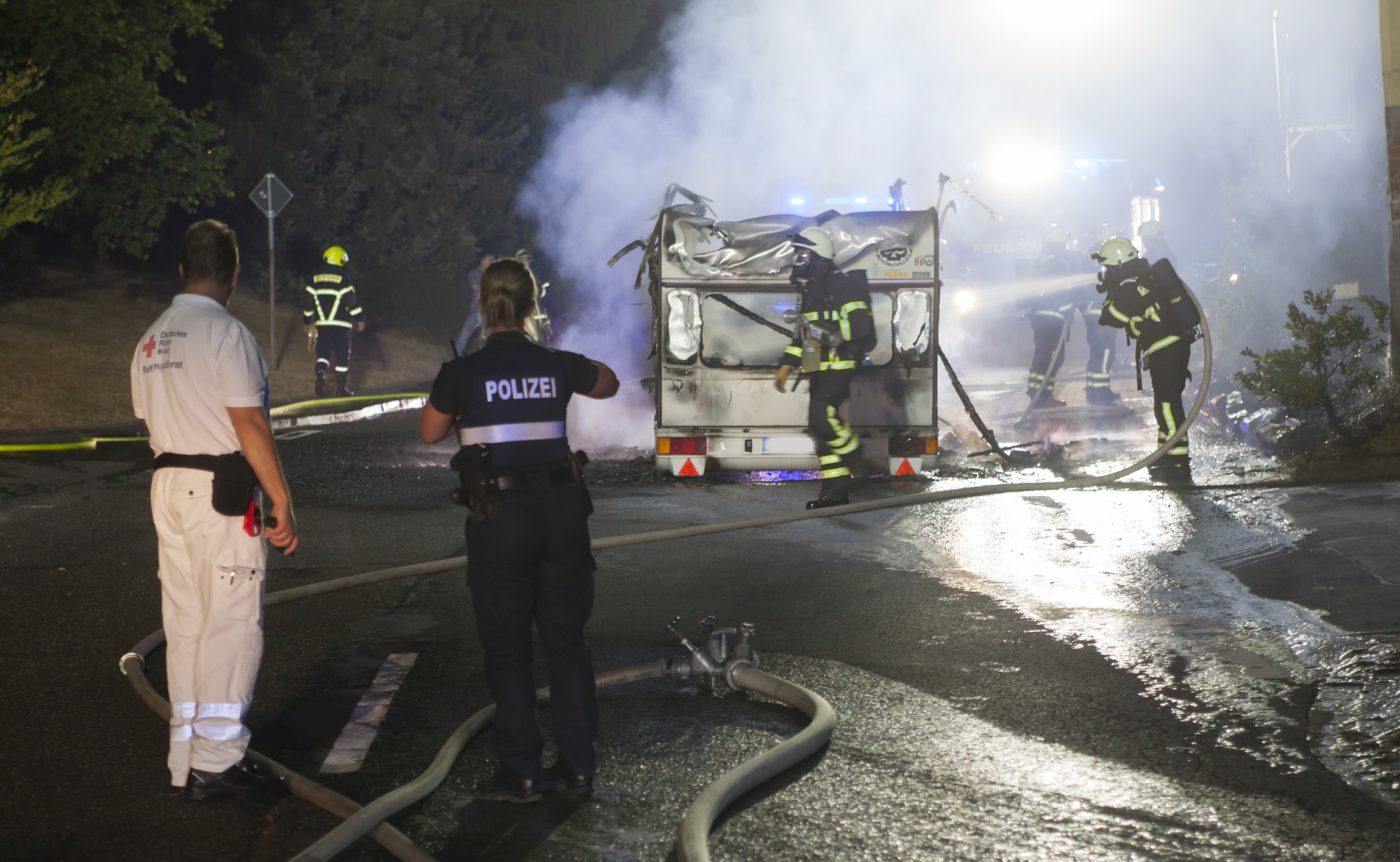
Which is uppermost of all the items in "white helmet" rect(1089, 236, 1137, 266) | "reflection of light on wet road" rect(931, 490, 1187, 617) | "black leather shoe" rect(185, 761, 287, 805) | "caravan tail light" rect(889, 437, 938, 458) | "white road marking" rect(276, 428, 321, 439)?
"white helmet" rect(1089, 236, 1137, 266)

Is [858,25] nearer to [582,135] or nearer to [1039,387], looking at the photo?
[582,135]

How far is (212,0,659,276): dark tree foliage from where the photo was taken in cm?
2931

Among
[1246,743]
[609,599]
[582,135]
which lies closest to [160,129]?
[582,135]

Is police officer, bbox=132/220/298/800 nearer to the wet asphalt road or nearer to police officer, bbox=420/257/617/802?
the wet asphalt road

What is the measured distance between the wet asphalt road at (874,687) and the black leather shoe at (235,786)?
6 centimetres

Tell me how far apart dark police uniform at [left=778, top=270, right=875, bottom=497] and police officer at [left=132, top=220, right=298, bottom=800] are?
6663 mm

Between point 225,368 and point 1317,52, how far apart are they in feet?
115

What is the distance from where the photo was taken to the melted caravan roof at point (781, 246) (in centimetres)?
1279

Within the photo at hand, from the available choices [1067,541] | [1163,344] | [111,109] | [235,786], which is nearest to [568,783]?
[235,786]

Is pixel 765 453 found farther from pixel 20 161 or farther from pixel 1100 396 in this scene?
pixel 20 161

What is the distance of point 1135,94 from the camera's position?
51062 mm

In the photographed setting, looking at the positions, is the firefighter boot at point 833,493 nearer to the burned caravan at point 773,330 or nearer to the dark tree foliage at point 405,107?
the burned caravan at point 773,330

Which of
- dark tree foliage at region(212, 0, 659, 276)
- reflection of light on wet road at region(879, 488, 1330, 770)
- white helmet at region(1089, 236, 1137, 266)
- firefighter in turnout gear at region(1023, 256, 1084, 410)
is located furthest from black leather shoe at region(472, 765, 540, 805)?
dark tree foliage at region(212, 0, 659, 276)

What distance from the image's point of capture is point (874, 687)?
5.96m
